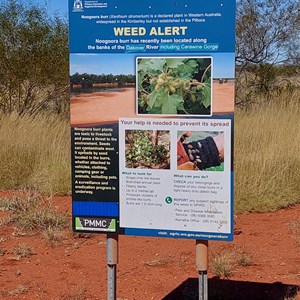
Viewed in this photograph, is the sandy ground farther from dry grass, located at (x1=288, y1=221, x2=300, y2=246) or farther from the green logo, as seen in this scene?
dry grass, located at (x1=288, y1=221, x2=300, y2=246)

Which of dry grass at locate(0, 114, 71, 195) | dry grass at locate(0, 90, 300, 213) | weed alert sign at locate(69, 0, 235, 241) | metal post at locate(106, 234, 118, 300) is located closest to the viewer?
weed alert sign at locate(69, 0, 235, 241)

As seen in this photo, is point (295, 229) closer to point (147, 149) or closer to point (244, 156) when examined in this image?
point (244, 156)

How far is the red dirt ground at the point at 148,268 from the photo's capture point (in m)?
4.95

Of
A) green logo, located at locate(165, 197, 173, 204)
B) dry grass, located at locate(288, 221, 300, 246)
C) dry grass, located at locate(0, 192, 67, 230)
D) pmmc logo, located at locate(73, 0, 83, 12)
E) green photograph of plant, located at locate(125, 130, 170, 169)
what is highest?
pmmc logo, located at locate(73, 0, 83, 12)

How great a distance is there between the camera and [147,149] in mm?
3711

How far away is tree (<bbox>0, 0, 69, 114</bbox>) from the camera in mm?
15164

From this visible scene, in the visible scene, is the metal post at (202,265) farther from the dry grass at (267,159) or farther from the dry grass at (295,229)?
the dry grass at (267,159)

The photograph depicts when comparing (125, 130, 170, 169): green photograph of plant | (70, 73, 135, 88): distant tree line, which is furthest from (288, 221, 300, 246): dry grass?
(70, 73, 135, 88): distant tree line

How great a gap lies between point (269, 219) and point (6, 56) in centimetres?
950

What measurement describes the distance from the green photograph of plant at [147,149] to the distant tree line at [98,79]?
0.29 metres

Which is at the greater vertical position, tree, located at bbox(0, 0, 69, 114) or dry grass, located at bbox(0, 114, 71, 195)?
tree, located at bbox(0, 0, 69, 114)

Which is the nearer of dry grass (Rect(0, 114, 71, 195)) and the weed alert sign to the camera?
the weed alert sign

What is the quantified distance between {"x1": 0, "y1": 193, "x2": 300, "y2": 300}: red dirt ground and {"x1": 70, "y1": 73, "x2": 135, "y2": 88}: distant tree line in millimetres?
1752

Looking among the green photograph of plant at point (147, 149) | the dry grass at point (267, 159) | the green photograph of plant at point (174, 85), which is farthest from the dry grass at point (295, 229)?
the green photograph of plant at point (174, 85)
